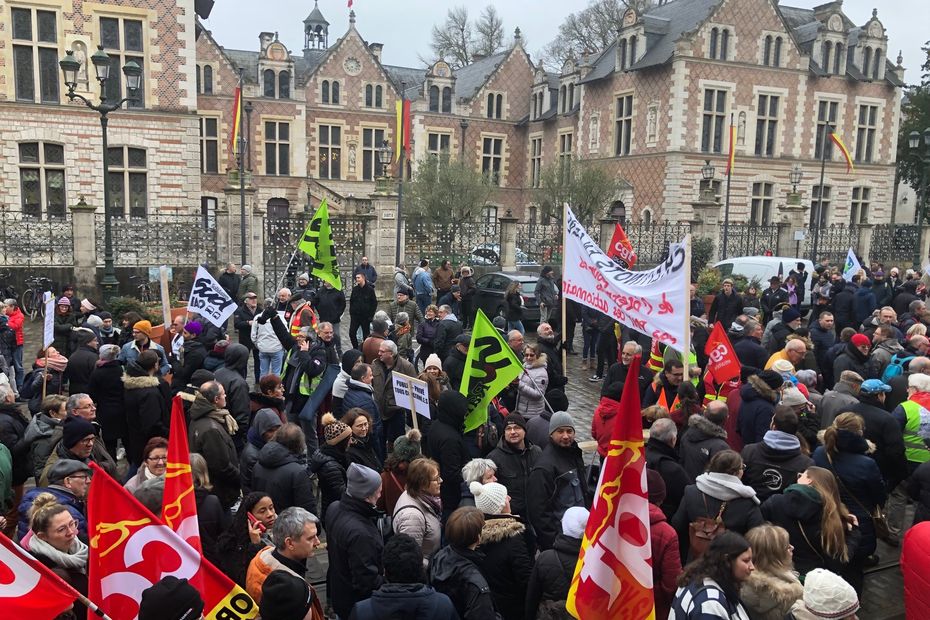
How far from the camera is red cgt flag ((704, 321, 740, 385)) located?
8219 millimetres

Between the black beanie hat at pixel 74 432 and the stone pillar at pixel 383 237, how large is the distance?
50.5 feet

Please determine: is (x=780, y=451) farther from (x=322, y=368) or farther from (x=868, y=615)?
(x=322, y=368)

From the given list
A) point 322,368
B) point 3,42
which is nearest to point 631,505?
point 322,368

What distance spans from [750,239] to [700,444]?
24.8m

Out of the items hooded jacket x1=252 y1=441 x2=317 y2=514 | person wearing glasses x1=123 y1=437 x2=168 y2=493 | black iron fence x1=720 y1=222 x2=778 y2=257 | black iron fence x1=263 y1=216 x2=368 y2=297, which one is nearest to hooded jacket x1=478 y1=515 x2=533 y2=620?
hooded jacket x1=252 y1=441 x2=317 y2=514

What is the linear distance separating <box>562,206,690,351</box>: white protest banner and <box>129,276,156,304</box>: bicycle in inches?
492

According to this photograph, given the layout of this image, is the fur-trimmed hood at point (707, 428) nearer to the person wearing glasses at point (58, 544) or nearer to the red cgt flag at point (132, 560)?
the red cgt flag at point (132, 560)

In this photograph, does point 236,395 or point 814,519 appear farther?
point 236,395

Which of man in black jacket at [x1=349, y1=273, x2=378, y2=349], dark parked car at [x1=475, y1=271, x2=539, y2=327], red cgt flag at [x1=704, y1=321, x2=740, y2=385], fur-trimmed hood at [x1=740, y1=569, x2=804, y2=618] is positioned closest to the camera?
fur-trimmed hood at [x1=740, y1=569, x2=804, y2=618]

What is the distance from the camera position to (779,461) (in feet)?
17.7

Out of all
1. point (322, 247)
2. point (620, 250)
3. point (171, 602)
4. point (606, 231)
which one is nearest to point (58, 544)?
point (171, 602)

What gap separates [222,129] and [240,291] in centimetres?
2630

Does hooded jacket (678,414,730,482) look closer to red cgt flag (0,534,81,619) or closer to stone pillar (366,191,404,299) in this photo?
red cgt flag (0,534,81,619)

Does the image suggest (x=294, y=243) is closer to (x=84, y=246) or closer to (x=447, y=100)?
(x=84, y=246)
